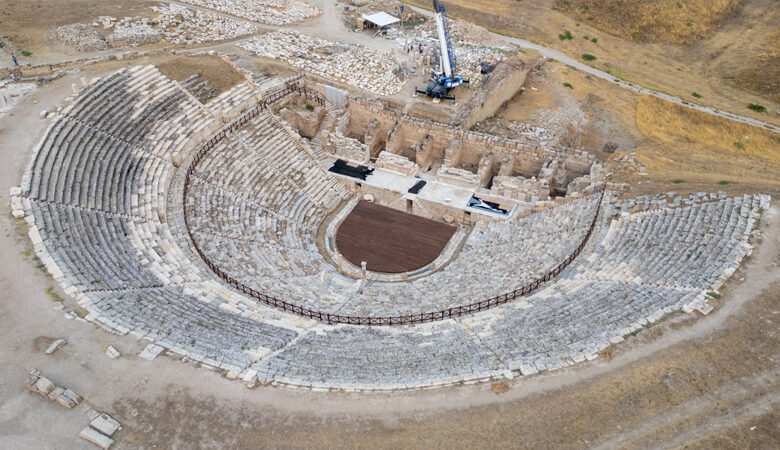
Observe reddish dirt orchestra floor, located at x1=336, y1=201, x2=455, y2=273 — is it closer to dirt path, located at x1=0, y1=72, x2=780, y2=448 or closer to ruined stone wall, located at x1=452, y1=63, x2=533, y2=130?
ruined stone wall, located at x1=452, y1=63, x2=533, y2=130

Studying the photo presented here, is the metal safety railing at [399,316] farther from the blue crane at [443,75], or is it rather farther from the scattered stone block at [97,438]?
the blue crane at [443,75]

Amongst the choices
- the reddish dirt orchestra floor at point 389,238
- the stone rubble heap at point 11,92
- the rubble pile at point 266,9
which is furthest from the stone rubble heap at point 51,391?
the rubble pile at point 266,9

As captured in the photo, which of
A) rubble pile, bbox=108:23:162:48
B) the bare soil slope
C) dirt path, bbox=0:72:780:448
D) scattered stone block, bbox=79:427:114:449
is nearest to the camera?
scattered stone block, bbox=79:427:114:449

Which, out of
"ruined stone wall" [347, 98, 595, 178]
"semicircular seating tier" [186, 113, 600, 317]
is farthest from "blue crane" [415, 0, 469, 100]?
"semicircular seating tier" [186, 113, 600, 317]

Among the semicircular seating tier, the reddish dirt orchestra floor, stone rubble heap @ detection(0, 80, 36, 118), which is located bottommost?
the reddish dirt orchestra floor

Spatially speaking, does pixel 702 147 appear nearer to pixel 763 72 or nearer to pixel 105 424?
pixel 763 72

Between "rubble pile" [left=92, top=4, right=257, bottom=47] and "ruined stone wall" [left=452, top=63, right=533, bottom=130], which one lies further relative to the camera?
"rubble pile" [left=92, top=4, right=257, bottom=47]
